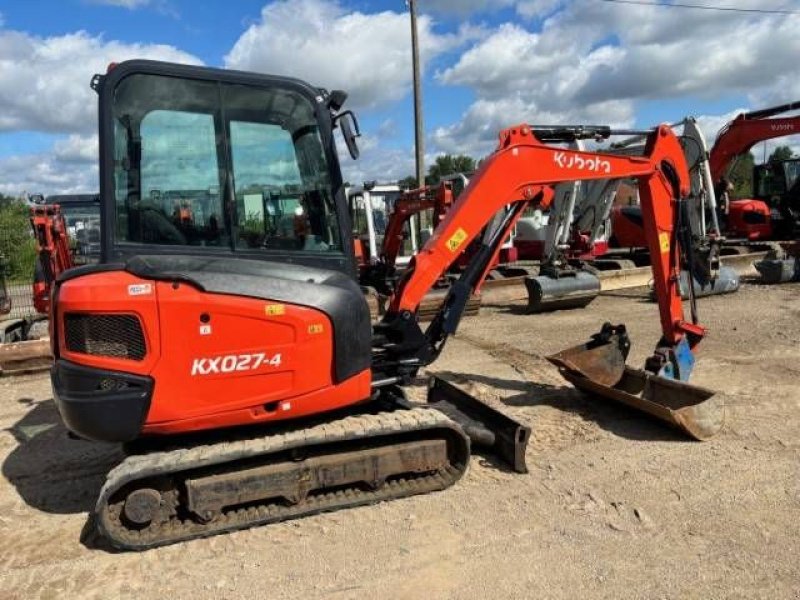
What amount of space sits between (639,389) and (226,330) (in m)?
3.74

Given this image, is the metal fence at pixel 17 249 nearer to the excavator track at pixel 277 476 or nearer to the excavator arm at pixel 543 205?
the excavator arm at pixel 543 205

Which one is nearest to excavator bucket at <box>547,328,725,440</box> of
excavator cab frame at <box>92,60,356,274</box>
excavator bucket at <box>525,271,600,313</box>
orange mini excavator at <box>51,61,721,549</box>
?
orange mini excavator at <box>51,61,721,549</box>

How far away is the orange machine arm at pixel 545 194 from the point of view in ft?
15.9

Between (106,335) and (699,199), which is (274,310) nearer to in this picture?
(106,335)

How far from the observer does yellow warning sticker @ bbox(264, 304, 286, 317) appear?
12.6 feet

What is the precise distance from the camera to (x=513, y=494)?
431 centimetres

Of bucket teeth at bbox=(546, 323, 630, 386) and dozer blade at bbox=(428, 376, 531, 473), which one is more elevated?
bucket teeth at bbox=(546, 323, 630, 386)

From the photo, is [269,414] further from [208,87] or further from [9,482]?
[9,482]

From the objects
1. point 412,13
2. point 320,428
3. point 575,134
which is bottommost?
point 320,428

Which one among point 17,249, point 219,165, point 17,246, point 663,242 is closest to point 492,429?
point 663,242

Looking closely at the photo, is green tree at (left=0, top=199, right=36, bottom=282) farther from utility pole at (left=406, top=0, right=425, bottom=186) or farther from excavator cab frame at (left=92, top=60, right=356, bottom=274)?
excavator cab frame at (left=92, top=60, right=356, bottom=274)

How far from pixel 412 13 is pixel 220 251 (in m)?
15.6

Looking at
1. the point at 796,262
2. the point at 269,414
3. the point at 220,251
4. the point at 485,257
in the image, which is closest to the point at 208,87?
the point at 220,251

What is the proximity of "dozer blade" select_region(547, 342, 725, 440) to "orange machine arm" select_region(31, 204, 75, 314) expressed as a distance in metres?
6.49
